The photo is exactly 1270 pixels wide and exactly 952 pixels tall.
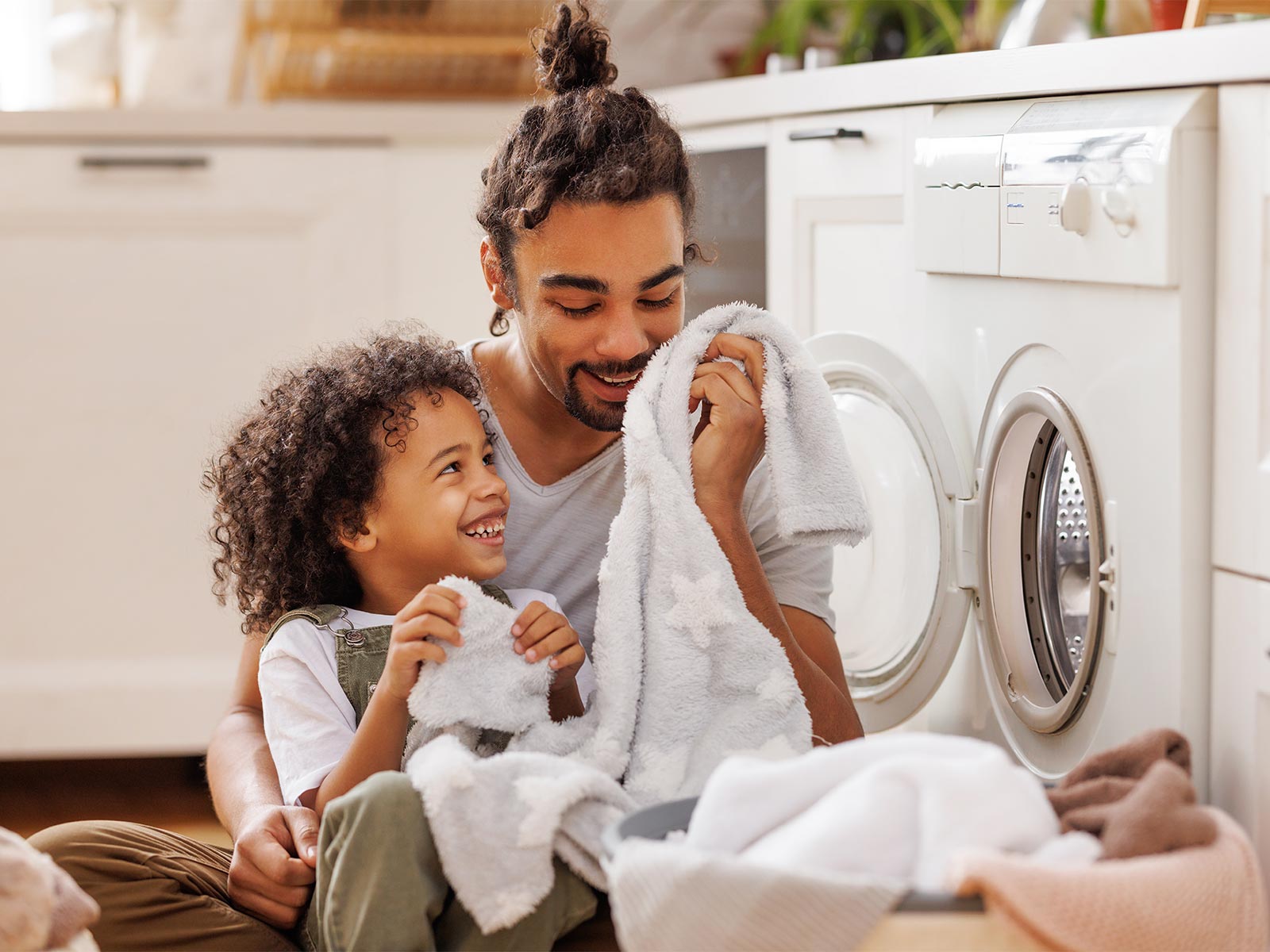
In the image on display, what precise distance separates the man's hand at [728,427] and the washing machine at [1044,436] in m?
0.27

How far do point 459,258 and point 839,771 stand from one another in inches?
66.0

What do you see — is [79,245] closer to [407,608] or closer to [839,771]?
[407,608]

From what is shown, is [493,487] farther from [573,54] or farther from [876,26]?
[876,26]

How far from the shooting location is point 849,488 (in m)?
1.29

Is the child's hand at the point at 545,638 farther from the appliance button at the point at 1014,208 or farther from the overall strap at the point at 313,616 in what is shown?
the appliance button at the point at 1014,208

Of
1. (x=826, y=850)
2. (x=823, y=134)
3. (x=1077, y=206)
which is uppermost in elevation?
(x=823, y=134)

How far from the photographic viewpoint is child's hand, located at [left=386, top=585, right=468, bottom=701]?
1.19 m

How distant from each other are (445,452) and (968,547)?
55 centimetres

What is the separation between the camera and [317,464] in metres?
1.39

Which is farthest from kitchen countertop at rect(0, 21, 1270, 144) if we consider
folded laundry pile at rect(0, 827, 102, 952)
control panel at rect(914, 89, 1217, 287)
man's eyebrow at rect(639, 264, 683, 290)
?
folded laundry pile at rect(0, 827, 102, 952)

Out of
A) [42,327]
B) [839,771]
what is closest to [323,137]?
[42,327]

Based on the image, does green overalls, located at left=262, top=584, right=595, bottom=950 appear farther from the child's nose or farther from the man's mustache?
the man's mustache

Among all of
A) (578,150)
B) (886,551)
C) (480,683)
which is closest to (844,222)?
(886,551)

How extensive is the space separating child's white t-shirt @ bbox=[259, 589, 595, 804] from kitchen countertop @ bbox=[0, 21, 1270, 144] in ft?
2.07
